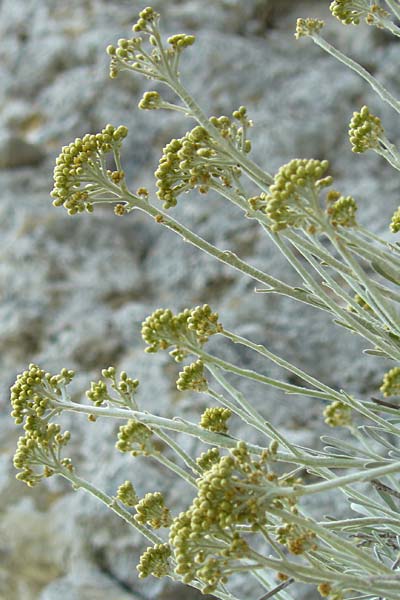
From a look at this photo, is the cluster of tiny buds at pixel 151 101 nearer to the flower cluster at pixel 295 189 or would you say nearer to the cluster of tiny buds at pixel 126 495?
the flower cluster at pixel 295 189

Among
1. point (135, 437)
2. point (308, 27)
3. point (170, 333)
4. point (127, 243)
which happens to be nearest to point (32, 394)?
point (135, 437)

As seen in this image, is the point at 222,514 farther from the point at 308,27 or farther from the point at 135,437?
the point at 308,27

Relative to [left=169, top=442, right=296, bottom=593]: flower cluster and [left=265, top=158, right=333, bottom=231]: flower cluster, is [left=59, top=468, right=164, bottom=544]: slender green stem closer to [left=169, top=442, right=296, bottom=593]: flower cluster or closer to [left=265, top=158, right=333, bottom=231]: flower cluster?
[left=169, top=442, right=296, bottom=593]: flower cluster

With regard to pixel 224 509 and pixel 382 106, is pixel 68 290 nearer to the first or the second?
pixel 382 106

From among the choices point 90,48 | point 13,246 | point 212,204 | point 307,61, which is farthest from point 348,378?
point 90,48

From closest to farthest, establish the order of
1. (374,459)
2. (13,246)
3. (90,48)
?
(374,459) < (13,246) < (90,48)

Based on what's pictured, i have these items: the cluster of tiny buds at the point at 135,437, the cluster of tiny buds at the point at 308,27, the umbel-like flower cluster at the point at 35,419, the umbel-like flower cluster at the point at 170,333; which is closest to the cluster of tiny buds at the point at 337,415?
the umbel-like flower cluster at the point at 170,333
